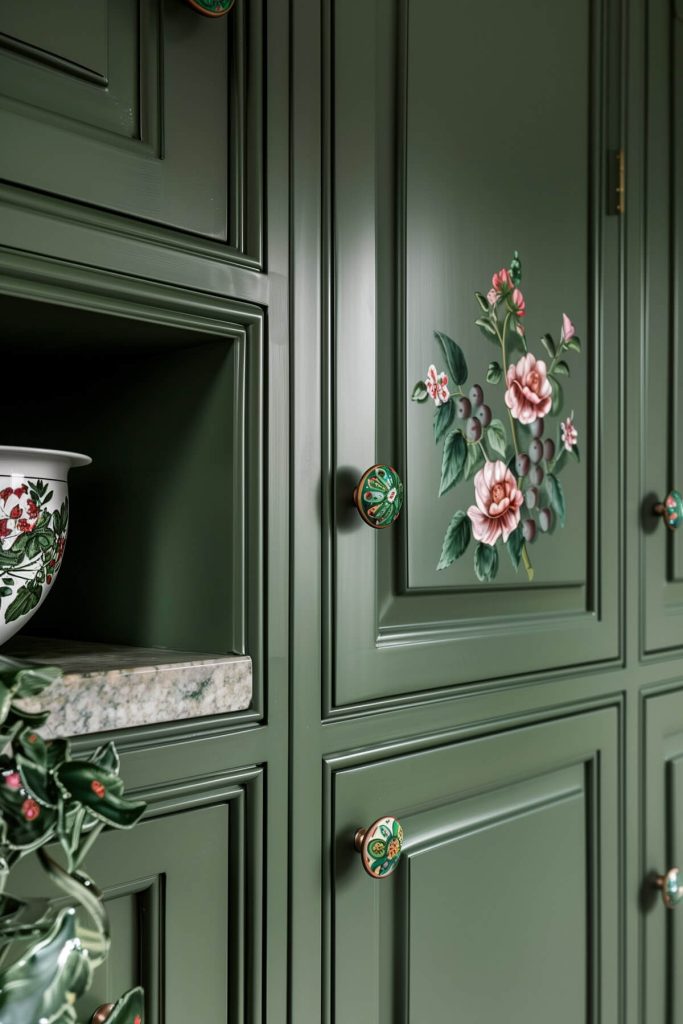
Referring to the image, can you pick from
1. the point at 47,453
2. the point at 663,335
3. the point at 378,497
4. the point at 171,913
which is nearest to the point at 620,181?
the point at 663,335

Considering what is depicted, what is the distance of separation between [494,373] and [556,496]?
0.15m

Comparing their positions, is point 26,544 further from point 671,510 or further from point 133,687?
point 671,510

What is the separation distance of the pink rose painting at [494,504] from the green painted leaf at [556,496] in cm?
5

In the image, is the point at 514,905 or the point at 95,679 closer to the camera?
the point at 95,679

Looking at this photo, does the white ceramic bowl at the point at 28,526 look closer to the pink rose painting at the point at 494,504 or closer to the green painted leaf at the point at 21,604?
the green painted leaf at the point at 21,604

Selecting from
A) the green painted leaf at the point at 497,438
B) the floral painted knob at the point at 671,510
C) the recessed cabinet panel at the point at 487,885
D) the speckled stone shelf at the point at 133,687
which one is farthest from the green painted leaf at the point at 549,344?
the speckled stone shelf at the point at 133,687

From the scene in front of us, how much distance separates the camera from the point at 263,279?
0.64m

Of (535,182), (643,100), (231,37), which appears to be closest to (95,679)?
(231,37)

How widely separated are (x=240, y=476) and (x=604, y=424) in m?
0.50

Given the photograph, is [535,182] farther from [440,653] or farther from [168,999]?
[168,999]

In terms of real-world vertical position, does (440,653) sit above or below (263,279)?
below

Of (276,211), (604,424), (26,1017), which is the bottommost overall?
(26,1017)

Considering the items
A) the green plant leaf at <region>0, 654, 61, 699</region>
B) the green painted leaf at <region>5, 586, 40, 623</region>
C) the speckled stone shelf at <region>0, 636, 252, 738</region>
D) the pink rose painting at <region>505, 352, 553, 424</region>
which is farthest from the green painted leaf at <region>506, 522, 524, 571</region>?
the green plant leaf at <region>0, 654, 61, 699</region>

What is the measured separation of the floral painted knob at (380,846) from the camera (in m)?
0.68
